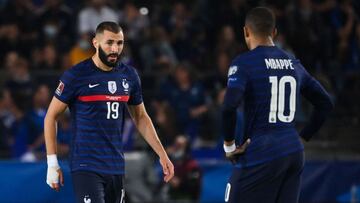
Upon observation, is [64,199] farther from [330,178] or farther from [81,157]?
[81,157]

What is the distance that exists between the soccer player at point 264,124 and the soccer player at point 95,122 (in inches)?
47.8

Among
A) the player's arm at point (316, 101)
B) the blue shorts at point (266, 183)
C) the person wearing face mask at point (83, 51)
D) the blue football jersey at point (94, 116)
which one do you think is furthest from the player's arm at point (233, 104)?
the person wearing face mask at point (83, 51)

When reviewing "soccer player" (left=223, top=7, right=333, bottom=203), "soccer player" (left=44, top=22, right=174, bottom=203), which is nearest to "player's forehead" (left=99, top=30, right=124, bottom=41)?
"soccer player" (left=44, top=22, right=174, bottom=203)

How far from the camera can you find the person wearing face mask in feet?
54.0

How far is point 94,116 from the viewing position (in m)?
8.28

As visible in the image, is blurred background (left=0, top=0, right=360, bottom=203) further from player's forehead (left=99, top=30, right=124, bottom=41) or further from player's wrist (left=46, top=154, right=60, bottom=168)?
player's forehead (left=99, top=30, right=124, bottom=41)

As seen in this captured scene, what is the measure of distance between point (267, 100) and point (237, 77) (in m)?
0.30

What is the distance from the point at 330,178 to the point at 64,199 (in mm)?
3747

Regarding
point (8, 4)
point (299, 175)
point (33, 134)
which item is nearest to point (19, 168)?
point (33, 134)

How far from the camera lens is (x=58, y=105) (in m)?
8.30

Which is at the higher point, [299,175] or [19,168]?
[299,175]

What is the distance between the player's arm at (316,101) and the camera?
25.5 ft

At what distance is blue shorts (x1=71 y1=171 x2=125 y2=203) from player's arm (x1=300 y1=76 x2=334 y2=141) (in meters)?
1.66

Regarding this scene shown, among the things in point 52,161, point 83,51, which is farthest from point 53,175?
point 83,51
